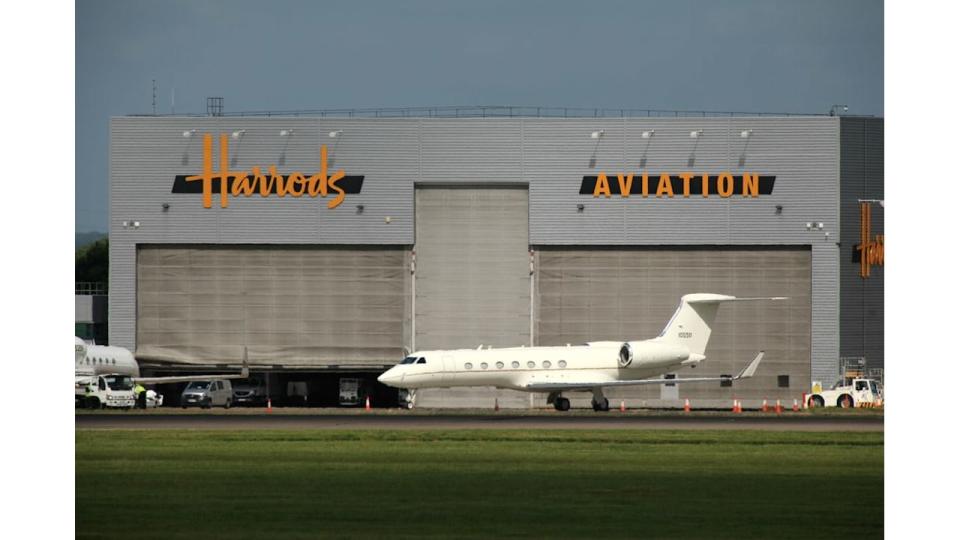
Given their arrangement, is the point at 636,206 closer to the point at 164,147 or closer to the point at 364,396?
the point at 364,396

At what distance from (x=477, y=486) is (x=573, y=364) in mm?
43285

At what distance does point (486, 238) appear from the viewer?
90.9 m

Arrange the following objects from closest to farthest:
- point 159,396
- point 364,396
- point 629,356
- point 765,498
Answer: point 765,498
point 629,356
point 159,396
point 364,396

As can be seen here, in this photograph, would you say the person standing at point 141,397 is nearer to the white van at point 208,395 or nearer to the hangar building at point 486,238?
the white van at point 208,395

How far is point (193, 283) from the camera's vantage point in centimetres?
9125

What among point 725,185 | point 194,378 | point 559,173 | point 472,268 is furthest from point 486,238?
point 194,378

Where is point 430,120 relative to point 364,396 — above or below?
above

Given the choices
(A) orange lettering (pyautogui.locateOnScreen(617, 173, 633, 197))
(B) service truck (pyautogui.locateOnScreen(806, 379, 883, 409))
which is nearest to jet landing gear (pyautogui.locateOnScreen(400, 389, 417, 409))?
(A) orange lettering (pyautogui.locateOnScreen(617, 173, 633, 197))

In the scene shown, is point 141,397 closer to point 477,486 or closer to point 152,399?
point 152,399

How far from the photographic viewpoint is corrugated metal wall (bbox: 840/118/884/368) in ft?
296

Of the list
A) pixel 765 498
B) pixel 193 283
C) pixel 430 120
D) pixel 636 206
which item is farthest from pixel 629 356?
pixel 765 498

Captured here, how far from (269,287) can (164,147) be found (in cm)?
1081

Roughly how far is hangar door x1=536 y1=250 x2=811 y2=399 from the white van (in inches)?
759

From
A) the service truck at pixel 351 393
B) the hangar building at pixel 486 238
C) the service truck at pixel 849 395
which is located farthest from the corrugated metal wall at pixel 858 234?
the service truck at pixel 351 393
